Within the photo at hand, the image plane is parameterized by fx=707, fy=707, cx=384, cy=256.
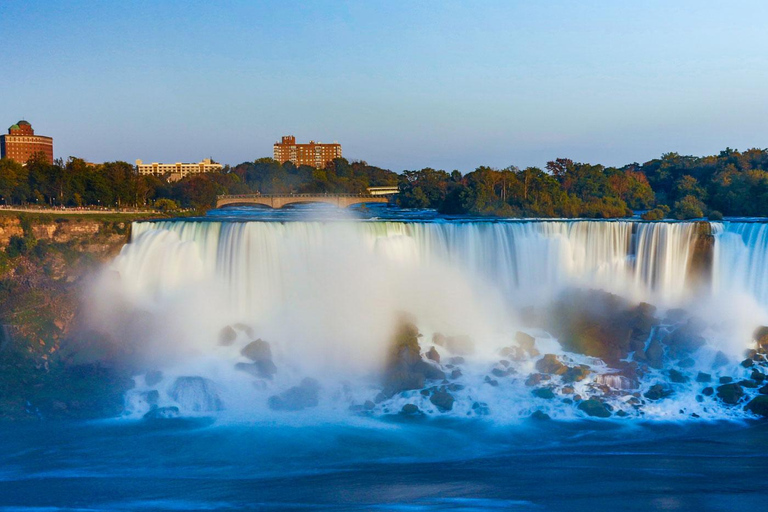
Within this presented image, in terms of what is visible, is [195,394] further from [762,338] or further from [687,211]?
[687,211]

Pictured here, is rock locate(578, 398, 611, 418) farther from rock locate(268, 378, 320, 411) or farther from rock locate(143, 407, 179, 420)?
rock locate(143, 407, 179, 420)

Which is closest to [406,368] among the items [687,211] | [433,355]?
[433,355]


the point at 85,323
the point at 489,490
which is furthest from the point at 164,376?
the point at 489,490

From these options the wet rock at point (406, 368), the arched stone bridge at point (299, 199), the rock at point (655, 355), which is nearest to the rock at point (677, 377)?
the rock at point (655, 355)

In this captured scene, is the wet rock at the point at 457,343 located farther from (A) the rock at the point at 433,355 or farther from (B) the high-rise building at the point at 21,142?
(B) the high-rise building at the point at 21,142

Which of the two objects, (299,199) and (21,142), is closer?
(299,199)

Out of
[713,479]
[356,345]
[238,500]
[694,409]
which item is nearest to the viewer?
[238,500]

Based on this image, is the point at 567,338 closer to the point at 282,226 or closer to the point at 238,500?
the point at 282,226
